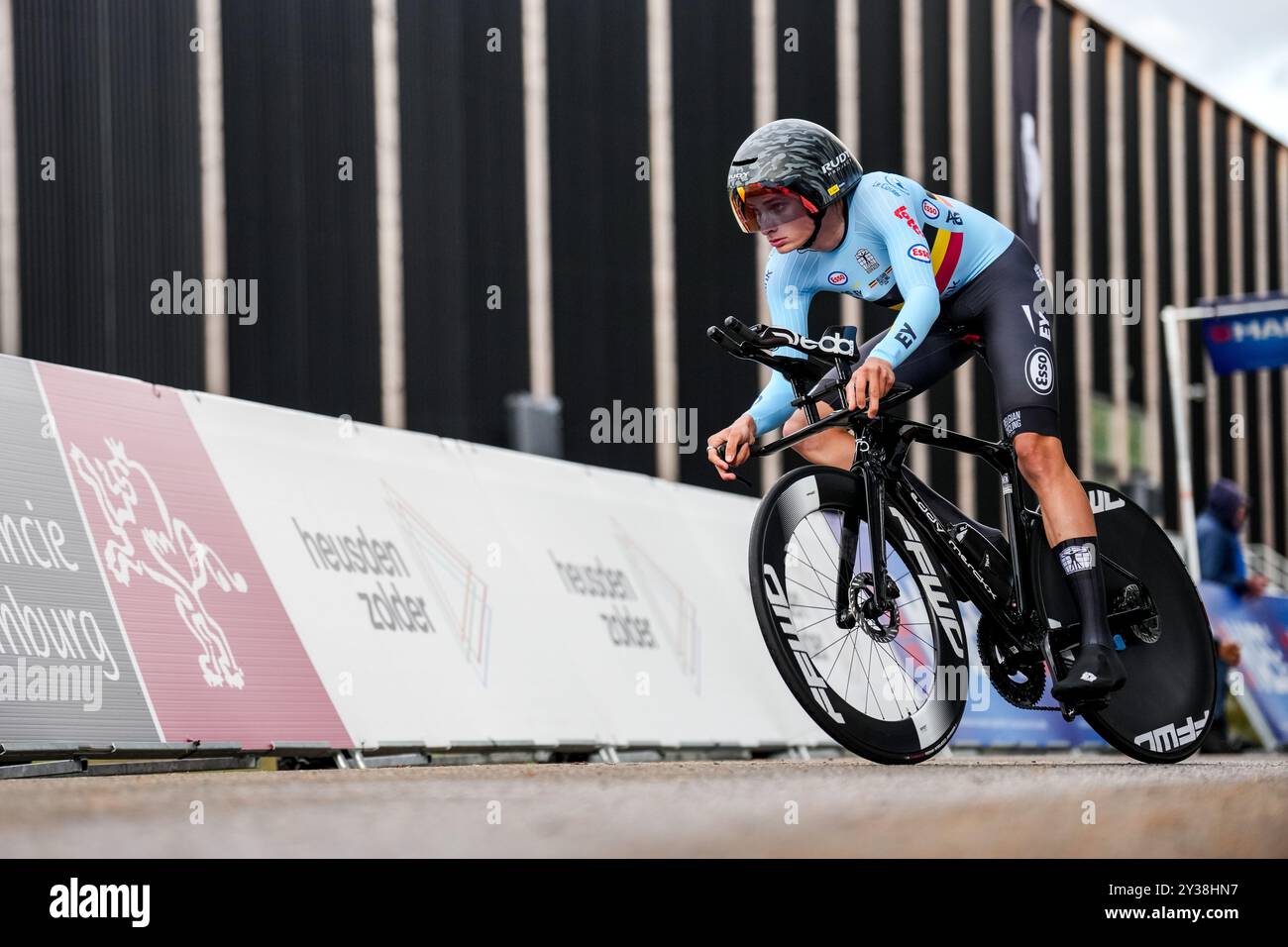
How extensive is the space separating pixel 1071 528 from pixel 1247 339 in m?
13.8

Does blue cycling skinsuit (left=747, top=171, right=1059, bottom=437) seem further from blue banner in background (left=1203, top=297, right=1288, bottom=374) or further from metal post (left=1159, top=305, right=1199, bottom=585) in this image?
blue banner in background (left=1203, top=297, right=1288, bottom=374)

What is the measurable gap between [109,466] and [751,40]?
787 inches

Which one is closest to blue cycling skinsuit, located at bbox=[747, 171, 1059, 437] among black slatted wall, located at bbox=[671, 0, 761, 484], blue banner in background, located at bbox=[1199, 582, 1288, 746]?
blue banner in background, located at bbox=[1199, 582, 1288, 746]

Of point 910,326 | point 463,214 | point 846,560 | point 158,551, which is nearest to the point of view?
point 910,326

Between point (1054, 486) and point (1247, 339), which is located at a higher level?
point (1247, 339)

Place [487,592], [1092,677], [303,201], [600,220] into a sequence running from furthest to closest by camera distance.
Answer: [600,220], [303,201], [487,592], [1092,677]

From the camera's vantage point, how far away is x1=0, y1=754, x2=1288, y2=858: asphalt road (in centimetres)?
302

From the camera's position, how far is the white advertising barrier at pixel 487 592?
783cm

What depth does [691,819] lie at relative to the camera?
334 cm

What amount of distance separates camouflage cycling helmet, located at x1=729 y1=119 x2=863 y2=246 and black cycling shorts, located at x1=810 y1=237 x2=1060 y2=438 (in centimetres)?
53

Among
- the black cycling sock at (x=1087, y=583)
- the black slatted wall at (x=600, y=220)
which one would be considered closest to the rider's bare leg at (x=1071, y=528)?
the black cycling sock at (x=1087, y=583)

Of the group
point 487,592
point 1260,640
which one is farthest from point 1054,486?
point 1260,640

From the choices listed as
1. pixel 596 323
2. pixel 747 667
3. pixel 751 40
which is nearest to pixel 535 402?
pixel 596 323

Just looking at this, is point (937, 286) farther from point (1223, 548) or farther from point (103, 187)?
point (103, 187)
